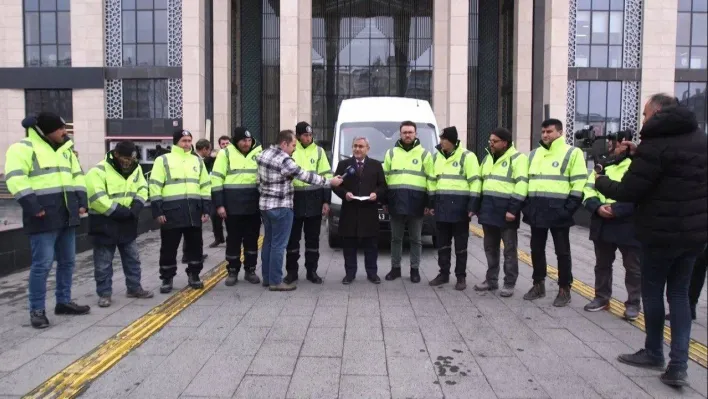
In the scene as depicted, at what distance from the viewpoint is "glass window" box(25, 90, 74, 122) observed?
29031mm

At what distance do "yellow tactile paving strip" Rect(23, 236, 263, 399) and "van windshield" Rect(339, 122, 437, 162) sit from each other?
4.46 m

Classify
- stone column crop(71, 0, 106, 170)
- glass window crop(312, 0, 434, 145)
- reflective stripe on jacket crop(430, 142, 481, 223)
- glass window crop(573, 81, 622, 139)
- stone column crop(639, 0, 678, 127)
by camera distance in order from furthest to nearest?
glass window crop(312, 0, 434, 145) → stone column crop(71, 0, 106, 170) → glass window crop(573, 81, 622, 139) → stone column crop(639, 0, 678, 127) → reflective stripe on jacket crop(430, 142, 481, 223)

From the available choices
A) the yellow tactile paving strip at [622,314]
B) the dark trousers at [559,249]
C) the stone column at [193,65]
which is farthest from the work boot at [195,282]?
the stone column at [193,65]

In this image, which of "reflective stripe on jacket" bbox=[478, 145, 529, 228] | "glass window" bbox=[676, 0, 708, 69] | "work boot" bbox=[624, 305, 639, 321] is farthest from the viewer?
"glass window" bbox=[676, 0, 708, 69]

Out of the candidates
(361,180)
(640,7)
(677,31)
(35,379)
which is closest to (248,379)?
(35,379)

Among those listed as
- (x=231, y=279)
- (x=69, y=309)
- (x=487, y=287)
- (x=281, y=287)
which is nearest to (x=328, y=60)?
(x=231, y=279)

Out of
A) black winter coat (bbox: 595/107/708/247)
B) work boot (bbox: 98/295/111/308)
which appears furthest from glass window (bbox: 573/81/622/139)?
work boot (bbox: 98/295/111/308)

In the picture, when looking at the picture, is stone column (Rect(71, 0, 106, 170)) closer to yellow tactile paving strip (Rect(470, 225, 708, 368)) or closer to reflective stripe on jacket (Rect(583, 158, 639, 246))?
yellow tactile paving strip (Rect(470, 225, 708, 368))

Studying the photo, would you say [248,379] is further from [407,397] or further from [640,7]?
[640,7]

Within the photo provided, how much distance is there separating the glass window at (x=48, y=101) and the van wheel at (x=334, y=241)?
2363cm

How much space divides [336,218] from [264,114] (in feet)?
79.3

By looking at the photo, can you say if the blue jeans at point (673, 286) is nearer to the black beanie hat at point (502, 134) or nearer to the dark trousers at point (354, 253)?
the black beanie hat at point (502, 134)

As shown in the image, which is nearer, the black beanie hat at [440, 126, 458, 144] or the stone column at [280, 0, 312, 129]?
the black beanie hat at [440, 126, 458, 144]

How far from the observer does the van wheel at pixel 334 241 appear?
10711 mm
